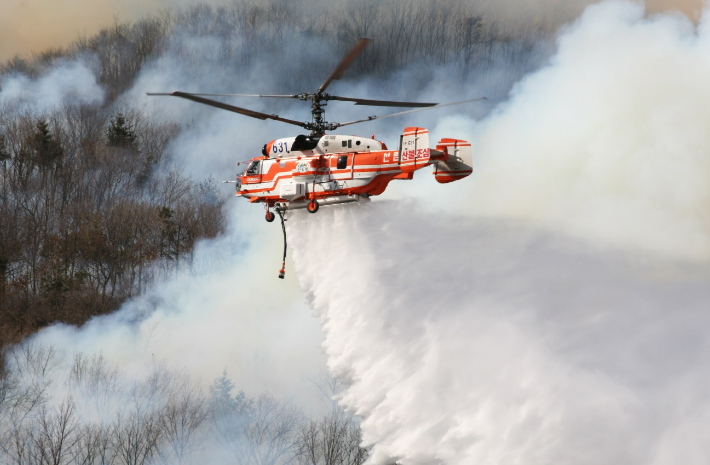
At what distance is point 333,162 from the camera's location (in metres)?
27.0

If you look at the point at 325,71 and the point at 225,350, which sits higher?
the point at 325,71

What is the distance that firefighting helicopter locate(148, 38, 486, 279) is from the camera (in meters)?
25.6

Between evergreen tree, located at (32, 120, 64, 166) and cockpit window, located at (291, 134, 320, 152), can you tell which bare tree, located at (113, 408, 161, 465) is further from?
evergreen tree, located at (32, 120, 64, 166)

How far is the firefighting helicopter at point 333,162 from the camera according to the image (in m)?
25.6

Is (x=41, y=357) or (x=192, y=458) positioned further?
(x=41, y=357)

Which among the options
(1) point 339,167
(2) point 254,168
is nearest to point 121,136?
(2) point 254,168

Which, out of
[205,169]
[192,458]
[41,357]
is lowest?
[192,458]

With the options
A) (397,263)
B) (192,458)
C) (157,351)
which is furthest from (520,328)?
(157,351)

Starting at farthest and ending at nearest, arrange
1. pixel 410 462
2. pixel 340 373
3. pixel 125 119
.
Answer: pixel 125 119 → pixel 340 373 → pixel 410 462

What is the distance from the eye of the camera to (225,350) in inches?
1983

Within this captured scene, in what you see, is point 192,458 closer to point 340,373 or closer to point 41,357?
point 41,357

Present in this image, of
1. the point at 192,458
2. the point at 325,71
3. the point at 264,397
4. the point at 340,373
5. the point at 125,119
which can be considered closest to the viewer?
the point at 340,373

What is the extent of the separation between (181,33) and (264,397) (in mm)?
34488

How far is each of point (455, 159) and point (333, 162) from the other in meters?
3.79
